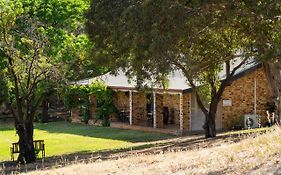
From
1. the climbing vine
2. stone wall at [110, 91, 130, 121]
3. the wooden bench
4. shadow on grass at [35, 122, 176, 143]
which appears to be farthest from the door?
the wooden bench

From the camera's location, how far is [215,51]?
18828 mm

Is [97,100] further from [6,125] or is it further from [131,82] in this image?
[6,125]

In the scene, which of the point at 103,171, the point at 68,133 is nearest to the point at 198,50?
the point at 103,171

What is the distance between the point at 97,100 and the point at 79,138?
627cm

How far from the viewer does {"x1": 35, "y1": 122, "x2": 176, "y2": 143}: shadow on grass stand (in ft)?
90.3

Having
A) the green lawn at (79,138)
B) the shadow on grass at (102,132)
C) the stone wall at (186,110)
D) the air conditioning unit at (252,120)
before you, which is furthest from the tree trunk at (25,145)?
the air conditioning unit at (252,120)

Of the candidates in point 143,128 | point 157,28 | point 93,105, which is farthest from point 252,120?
point 157,28

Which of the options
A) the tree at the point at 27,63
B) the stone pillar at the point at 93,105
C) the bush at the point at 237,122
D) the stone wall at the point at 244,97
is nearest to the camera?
the tree at the point at 27,63

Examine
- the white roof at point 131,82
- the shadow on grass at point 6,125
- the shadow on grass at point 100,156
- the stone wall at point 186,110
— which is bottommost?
the shadow on grass at point 100,156

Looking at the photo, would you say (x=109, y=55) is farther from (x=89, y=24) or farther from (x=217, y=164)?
(x=217, y=164)

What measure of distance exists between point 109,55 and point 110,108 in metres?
17.4

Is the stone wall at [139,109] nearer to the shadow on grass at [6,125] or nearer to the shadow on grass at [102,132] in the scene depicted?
the shadow on grass at [102,132]

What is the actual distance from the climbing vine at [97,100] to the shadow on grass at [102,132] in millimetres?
877

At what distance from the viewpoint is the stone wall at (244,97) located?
2922 centimetres
